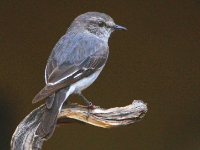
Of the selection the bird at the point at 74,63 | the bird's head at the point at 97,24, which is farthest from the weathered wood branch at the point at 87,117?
the bird's head at the point at 97,24

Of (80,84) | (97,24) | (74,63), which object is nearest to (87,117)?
(80,84)

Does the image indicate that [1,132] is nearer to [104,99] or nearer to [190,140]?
[104,99]

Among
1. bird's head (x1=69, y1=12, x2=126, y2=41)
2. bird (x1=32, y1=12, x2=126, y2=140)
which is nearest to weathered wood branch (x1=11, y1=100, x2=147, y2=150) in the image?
bird (x1=32, y1=12, x2=126, y2=140)

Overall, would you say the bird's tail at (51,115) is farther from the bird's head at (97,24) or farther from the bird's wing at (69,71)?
the bird's head at (97,24)

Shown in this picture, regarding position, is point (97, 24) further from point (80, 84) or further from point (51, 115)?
point (51, 115)

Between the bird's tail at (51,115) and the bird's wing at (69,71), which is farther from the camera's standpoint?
the bird's wing at (69,71)

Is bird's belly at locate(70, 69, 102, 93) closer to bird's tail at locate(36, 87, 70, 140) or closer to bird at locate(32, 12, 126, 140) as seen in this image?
bird at locate(32, 12, 126, 140)
